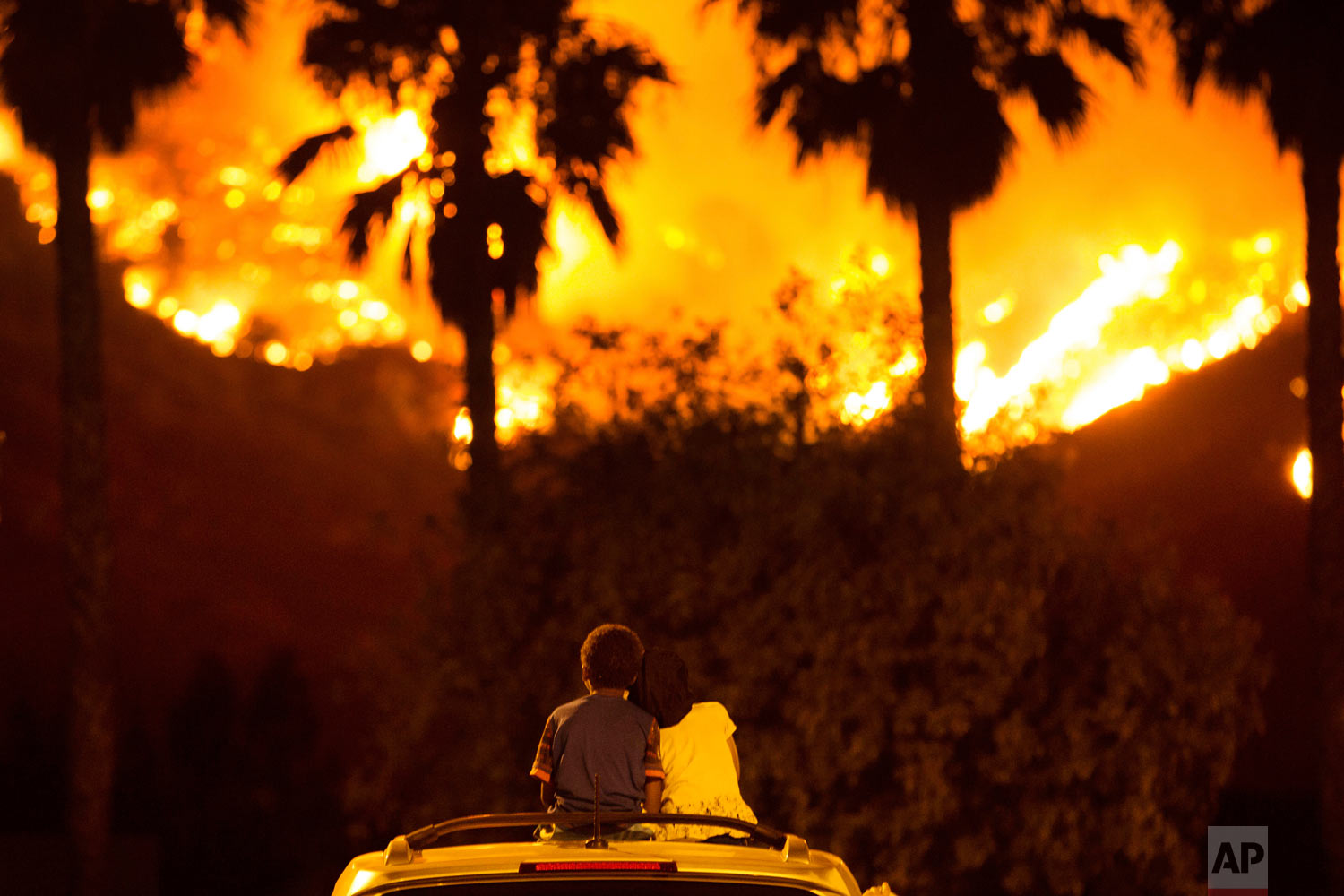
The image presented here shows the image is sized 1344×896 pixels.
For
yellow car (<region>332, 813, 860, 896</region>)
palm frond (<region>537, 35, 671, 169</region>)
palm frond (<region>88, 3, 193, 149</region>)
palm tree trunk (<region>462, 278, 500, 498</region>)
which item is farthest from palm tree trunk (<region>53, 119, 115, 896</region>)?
yellow car (<region>332, 813, 860, 896</region>)

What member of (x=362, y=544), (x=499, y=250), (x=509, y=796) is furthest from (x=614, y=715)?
(x=362, y=544)

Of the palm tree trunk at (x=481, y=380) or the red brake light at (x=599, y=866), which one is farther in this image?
the palm tree trunk at (x=481, y=380)

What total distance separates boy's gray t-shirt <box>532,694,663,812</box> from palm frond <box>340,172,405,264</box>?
10.8m

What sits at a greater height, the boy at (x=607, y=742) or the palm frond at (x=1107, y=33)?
the palm frond at (x=1107, y=33)

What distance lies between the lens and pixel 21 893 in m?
13.2

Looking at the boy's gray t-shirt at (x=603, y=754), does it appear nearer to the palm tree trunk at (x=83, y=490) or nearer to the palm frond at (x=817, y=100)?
the palm tree trunk at (x=83, y=490)

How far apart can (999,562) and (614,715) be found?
601 centimetres

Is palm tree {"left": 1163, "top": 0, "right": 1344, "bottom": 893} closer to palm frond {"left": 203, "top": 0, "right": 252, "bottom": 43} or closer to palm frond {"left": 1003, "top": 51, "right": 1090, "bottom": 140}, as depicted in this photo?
palm frond {"left": 1003, "top": 51, "right": 1090, "bottom": 140}

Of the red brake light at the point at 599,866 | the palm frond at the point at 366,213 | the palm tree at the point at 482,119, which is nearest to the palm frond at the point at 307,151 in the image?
the palm tree at the point at 482,119

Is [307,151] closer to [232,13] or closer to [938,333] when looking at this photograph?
[232,13]

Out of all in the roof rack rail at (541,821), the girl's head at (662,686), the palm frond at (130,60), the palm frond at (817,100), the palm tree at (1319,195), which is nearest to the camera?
the roof rack rail at (541,821)

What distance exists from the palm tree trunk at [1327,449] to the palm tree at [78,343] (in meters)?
11.1

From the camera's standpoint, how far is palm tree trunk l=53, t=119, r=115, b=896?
13.2 meters

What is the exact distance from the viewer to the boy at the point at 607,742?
504 centimetres
